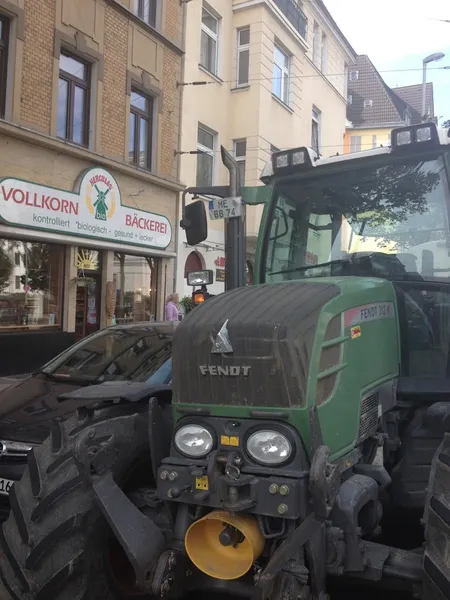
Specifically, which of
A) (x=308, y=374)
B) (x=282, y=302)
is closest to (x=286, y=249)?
(x=282, y=302)

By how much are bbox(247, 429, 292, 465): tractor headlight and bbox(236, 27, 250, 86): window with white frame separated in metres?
17.0

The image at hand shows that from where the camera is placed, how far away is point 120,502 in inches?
109

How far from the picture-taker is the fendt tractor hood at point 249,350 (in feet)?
8.50

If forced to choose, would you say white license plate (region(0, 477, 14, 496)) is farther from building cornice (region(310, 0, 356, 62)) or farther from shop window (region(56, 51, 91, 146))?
building cornice (region(310, 0, 356, 62))

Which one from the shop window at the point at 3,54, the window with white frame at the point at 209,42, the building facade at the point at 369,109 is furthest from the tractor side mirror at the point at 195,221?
the building facade at the point at 369,109

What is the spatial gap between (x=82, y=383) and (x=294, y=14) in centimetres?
1877

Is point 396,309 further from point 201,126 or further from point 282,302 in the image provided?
point 201,126

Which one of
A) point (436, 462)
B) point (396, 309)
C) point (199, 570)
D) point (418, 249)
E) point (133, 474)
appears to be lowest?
point (199, 570)

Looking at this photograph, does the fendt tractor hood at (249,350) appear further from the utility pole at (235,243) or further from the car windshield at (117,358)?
the car windshield at (117,358)

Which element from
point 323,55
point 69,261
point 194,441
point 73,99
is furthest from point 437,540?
point 323,55

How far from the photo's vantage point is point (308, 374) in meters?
2.60

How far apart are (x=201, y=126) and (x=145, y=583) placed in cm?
1592

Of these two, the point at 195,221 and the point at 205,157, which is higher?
the point at 205,157

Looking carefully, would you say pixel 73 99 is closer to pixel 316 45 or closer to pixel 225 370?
pixel 225 370
